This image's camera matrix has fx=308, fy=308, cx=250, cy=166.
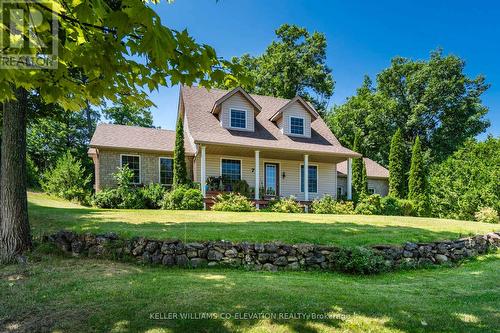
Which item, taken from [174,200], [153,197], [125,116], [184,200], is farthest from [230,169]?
[125,116]

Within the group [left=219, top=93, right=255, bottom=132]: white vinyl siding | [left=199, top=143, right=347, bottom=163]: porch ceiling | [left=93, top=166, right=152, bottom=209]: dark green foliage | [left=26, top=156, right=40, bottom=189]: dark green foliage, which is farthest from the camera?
[left=26, top=156, right=40, bottom=189]: dark green foliage

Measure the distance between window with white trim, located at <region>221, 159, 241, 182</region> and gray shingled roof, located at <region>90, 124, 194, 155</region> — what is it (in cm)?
201

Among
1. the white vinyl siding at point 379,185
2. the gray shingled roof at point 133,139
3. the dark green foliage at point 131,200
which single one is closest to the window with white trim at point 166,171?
the gray shingled roof at point 133,139

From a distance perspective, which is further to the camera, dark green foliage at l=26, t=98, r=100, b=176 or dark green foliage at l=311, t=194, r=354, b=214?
dark green foliage at l=26, t=98, r=100, b=176

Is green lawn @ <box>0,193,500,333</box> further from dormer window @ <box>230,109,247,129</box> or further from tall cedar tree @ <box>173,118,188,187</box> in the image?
dormer window @ <box>230,109,247,129</box>

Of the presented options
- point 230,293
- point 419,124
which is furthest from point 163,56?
point 419,124

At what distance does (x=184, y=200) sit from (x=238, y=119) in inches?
246

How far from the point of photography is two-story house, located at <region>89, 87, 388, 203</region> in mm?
16656

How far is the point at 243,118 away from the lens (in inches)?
719

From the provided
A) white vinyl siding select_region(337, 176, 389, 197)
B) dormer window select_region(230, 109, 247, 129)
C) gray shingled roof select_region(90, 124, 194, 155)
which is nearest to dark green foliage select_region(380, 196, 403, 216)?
white vinyl siding select_region(337, 176, 389, 197)


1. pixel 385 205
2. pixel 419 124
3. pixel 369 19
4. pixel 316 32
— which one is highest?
pixel 316 32

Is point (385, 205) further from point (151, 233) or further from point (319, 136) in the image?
point (151, 233)

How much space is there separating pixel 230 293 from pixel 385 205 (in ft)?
53.0

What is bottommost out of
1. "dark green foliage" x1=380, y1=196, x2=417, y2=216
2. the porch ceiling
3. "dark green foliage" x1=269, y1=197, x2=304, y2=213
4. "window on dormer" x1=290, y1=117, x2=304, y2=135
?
"dark green foliage" x1=380, y1=196, x2=417, y2=216
